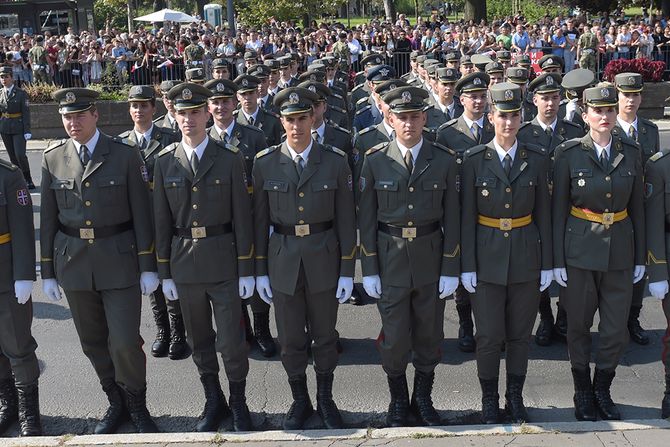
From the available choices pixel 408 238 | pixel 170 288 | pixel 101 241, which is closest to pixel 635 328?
pixel 408 238

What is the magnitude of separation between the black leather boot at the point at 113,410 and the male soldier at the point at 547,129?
3.35 metres

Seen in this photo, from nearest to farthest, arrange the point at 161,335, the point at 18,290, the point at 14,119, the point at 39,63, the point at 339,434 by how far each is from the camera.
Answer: the point at 339,434 → the point at 18,290 → the point at 161,335 → the point at 14,119 → the point at 39,63

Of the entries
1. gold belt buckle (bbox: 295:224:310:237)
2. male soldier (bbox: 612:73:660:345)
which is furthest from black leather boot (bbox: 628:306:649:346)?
gold belt buckle (bbox: 295:224:310:237)

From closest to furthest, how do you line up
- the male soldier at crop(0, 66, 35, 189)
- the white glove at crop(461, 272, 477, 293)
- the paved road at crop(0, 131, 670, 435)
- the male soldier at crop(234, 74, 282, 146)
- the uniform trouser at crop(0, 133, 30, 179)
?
the white glove at crop(461, 272, 477, 293)
the paved road at crop(0, 131, 670, 435)
the male soldier at crop(234, 74, 282, 146)
the male soldier at crop(0, 66, 35, 189)
the uniform trouser at crop(0, 133, 30, 179)

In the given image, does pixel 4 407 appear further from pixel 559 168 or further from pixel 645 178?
pixel 645 178

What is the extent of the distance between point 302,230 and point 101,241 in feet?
4.20

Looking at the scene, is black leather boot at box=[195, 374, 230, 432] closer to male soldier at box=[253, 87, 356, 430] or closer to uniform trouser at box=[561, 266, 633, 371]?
male soldier at box=[253, 87, 356, 430]

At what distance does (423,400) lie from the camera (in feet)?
17.9

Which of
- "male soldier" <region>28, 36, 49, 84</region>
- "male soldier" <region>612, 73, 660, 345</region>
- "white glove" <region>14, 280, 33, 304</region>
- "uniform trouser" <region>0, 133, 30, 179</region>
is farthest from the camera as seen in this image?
"male soldier" <region>28, 36, 49, 84</region>

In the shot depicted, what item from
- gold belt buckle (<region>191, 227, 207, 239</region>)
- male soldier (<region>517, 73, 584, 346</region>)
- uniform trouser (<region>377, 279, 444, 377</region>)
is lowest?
uniform trouser (<region>377, 279, 444, 377</region>)

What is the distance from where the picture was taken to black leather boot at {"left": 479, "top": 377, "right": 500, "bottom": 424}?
Answer: 209 inches

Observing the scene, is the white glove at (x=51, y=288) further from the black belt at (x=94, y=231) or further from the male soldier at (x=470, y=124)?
the male soldier at (x=470, y=124)

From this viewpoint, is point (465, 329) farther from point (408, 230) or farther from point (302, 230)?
point (302, 230)

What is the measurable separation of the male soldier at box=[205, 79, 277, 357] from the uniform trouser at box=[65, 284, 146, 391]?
1.52 meters
